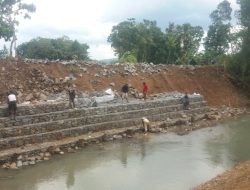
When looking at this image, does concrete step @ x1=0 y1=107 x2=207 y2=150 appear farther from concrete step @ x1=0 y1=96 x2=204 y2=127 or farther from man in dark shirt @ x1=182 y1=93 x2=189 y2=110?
man in dark shirt @ x1=182 y1=93 x2=189 y2=110

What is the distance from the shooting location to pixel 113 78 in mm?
29000

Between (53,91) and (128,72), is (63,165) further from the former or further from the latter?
(128,72)

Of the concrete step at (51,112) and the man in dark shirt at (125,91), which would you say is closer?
the concrete step at (51,112)

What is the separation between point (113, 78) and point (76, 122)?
31.1 feet

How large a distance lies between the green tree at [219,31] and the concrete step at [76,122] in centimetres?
2129

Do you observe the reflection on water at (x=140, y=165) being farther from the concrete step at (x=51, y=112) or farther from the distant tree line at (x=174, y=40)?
the distant tree line at (x=174, y=40)

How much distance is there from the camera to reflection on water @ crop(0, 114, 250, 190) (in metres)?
13.6

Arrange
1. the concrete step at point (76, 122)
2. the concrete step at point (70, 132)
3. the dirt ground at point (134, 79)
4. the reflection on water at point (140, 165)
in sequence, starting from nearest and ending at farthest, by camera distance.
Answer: the reflection on water at point (140, 165) → the concrete step at point (70, 132) → the concrete step at point (76, 122) → the dirt ground at point (134, 79)

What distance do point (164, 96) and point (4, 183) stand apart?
15583 mm

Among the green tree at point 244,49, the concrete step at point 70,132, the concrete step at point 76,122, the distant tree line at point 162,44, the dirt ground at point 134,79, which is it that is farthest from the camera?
the distant tree line at point 162,44

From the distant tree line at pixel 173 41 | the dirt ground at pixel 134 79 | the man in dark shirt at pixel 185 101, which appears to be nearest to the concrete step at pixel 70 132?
the man in dark shirt at pixel 185 101

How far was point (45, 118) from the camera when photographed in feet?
62.0

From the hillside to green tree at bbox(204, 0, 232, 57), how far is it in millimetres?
8368

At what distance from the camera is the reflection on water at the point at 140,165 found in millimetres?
13623
